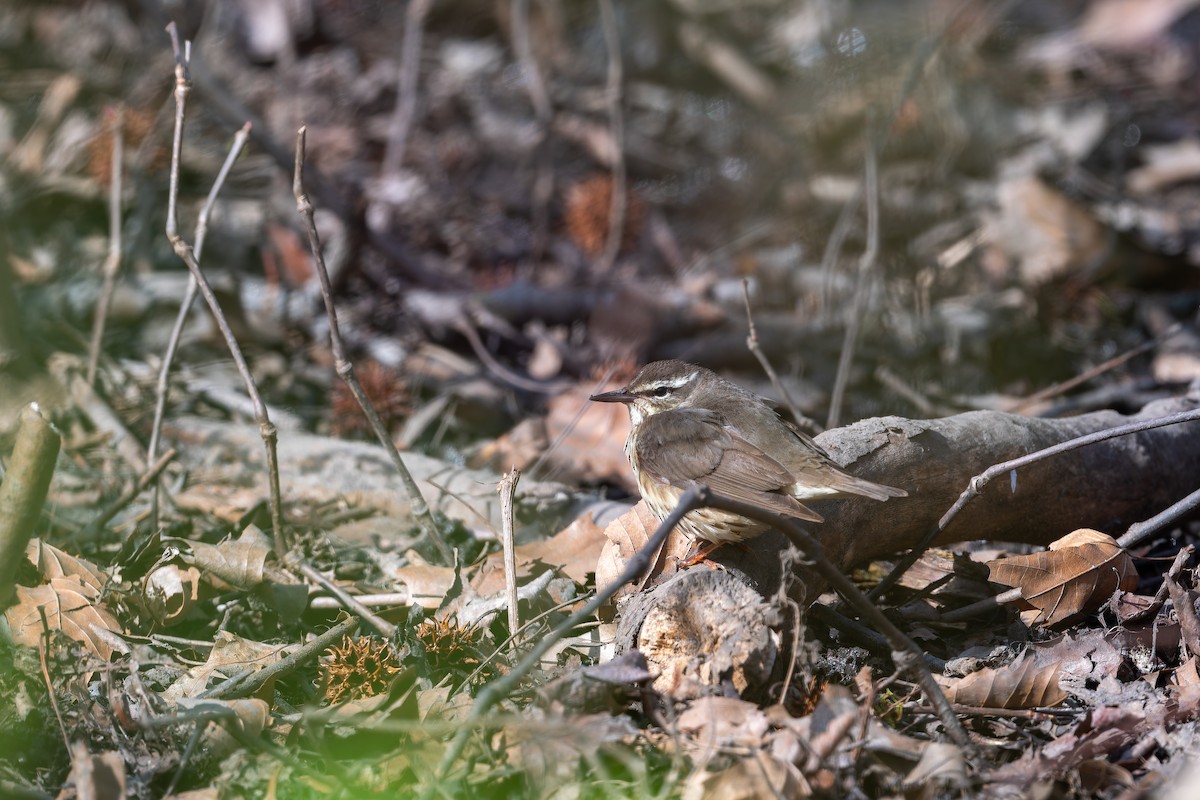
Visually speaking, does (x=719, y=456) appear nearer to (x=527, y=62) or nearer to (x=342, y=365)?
(x=342, y=365)

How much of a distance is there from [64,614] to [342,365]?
4.50 ft

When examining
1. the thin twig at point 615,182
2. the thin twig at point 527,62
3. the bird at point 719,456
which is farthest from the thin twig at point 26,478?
the thin twig at point 527,62

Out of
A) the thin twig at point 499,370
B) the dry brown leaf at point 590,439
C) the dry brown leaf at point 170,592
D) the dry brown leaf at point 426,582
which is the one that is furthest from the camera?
the thin twig at point 499,370

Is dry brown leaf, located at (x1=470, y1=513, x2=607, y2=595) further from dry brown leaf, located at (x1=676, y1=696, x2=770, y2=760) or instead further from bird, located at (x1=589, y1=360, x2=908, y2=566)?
dry brown leaf, located at (x1=676, y1=696, x2=770, y2=760)

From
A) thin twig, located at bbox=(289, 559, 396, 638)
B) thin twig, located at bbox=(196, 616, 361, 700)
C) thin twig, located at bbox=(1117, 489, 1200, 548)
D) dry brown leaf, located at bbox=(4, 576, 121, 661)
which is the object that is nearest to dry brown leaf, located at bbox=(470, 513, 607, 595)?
thin twig, located at bbox=(289, 559, 396, 638)

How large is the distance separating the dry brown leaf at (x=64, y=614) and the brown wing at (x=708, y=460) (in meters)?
2.16

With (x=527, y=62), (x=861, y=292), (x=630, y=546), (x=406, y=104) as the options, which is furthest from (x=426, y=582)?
(x=527, y=62)

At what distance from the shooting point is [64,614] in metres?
4.05

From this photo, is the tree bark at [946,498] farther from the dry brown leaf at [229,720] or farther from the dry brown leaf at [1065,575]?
the dry brown leaf at [229,720]

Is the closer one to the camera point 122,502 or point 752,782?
point 752,782

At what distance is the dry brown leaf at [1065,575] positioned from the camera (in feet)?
13.1

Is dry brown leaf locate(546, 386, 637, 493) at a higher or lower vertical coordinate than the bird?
lower

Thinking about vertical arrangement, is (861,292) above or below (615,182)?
above

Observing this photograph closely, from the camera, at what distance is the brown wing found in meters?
4.18
